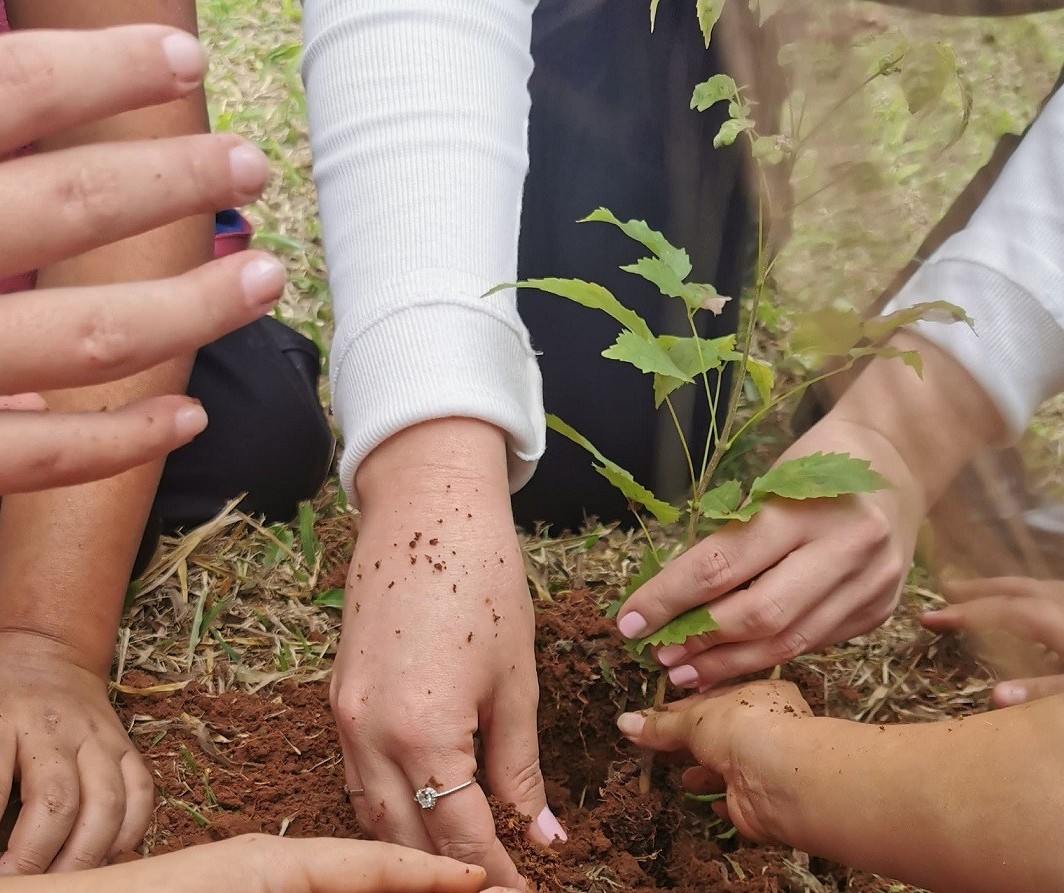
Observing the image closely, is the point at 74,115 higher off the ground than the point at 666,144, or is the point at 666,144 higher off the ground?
the point at 74,115

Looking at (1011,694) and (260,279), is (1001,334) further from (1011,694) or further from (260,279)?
(260,279)

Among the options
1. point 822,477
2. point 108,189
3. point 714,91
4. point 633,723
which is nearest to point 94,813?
point 633,723

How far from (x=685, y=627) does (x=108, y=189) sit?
660 mm

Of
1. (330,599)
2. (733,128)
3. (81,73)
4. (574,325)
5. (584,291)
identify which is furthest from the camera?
(574,325)

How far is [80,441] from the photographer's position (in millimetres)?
632

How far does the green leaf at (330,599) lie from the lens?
4.42 ft

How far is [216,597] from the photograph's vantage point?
1.38m

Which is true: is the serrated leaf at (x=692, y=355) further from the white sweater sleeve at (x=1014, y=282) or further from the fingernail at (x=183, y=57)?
the fingernail at (x=183, y=57)

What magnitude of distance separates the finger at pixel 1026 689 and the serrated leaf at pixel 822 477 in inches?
7.5

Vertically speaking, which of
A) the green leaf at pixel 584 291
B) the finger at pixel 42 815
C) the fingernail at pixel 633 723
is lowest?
the finger at pixel 42 815

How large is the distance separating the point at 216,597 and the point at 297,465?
9.5 inches

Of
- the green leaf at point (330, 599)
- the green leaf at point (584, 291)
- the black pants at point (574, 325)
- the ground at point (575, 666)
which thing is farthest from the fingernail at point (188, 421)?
the green leaf at point (330, 599)

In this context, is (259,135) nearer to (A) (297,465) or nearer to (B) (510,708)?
(A) (297,465)

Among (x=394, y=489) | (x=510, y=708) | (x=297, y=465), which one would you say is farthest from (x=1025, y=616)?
(x=297, y=465)
